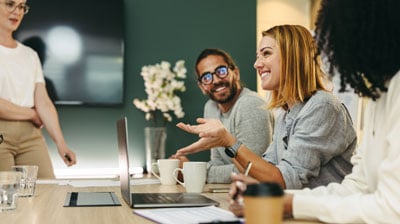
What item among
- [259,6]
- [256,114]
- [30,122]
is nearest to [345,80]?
[256,114]

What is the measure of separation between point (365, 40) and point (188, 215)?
543mm

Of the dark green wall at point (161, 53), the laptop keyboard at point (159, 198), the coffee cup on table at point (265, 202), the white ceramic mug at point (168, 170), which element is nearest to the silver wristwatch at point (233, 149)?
the white ceramic mug at point (168, 170)

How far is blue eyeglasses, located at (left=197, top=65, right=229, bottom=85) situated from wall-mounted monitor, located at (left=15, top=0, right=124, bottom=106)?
1.09 meters

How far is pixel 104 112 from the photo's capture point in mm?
3977

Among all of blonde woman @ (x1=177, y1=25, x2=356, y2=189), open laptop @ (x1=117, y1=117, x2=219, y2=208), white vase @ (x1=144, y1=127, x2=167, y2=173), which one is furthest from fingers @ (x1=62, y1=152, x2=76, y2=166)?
open laptop @ (x1=117, y1=117, x2=219, y2=208)

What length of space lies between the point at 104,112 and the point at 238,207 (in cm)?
300

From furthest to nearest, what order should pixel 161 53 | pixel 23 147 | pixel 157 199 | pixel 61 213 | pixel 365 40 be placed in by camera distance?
pixel 161 53 < pixel 23 147 < pixel 157 199 < pixel 61 213 < pixel 365 40

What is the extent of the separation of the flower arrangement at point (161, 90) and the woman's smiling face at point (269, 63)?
172 centimetres

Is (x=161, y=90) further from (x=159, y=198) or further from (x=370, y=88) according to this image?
(x=370, y=88)

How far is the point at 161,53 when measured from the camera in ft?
13.5

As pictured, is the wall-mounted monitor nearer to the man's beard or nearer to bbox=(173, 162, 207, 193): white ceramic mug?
the man's beard

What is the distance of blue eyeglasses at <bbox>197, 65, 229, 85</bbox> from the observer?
3028mm

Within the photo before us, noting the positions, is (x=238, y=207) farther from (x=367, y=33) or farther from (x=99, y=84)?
(x=99, y=84)

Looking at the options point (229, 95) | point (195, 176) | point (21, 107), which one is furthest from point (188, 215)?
point (21, 107)
